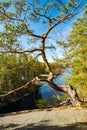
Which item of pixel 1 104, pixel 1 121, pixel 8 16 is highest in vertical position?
pixel 8 16

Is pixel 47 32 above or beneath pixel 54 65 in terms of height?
above

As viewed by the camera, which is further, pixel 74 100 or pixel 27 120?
pixel 74 100

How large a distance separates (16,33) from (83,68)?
2.82 metres

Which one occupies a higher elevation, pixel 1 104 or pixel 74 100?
pixel 74 100

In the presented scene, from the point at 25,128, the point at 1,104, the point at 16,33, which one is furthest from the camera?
the point at 1,104

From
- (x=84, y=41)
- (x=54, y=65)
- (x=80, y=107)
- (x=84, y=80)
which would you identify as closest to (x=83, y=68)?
(x=84, y=80)

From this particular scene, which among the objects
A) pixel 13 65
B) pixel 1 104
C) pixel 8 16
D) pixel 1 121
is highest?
pixel 8 16

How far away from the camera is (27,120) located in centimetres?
786

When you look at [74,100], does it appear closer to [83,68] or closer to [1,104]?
[83,68]

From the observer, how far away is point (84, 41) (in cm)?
1030

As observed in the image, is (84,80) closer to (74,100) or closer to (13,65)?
(74,100)

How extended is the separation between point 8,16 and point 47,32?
1.51 metres

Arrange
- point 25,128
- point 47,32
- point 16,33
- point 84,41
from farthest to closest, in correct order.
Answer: point 84,41 < point 47,32 < point 16,33 < point 25,128

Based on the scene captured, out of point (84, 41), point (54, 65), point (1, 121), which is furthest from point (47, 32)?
point (54, 65)
